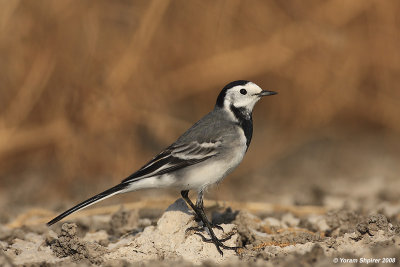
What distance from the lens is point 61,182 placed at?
30.3 ft

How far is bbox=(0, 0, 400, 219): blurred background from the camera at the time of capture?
360 inches

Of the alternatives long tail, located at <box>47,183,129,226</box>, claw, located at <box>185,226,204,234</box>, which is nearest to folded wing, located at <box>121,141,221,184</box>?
long tail, located at <box>47,183,129,226</box>

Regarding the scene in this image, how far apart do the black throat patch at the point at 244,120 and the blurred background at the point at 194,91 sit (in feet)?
6.30

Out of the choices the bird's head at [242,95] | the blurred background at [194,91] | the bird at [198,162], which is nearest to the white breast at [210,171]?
the bird at [198,162]

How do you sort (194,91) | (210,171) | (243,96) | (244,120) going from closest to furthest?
(210,171) < (244,120) < (243,96) < (194,91)

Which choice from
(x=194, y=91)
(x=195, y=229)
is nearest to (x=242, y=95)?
(x=195, y=229)

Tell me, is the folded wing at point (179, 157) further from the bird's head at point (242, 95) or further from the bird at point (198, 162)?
the bird's head at point (242, 95)

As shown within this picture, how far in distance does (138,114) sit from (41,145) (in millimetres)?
1671

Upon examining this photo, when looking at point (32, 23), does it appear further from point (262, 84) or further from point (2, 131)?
point (262, 84)

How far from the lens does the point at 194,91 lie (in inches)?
421

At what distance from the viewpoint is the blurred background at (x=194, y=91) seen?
9148mm

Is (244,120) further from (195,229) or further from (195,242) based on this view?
(195,242)

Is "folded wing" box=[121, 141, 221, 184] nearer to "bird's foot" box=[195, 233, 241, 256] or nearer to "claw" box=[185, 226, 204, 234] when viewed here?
"claw" box=[185, 226, 204, 234]

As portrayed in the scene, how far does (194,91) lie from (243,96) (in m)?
4.49
